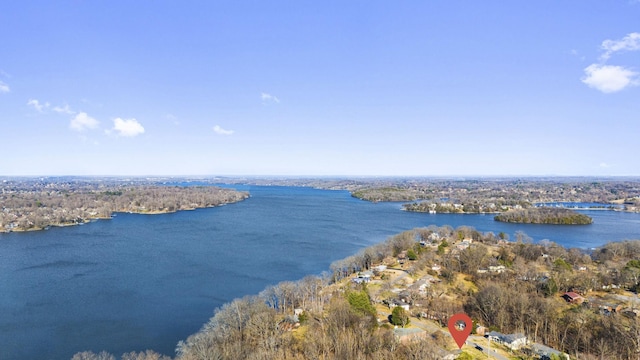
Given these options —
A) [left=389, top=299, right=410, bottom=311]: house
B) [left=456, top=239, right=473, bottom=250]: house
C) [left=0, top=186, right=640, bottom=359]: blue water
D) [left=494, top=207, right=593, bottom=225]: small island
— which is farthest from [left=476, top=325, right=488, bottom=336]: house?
[left=494, top=207, right=593, bottom=225]: small island

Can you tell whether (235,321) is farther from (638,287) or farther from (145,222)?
A: (145,222)

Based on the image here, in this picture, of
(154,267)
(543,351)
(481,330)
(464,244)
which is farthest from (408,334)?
(154,267)

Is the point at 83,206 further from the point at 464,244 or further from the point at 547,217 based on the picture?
the point at 547,217

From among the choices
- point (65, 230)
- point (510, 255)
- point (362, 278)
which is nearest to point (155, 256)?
point (362, 278)

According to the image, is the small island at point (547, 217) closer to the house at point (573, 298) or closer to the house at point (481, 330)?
the house at point (573, 298)

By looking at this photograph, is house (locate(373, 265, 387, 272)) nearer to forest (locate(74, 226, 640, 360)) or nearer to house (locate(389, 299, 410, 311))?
forest (locate(74, 226, 640, 360))

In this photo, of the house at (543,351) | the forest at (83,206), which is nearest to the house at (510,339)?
the house at (543,351)

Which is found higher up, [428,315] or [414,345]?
[414,345]
